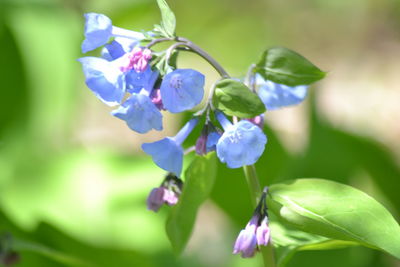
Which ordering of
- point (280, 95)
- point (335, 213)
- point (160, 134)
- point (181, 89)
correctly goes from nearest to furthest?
point (181, 89) < point (335, 213) < point (280, 95) < point (160, 134)

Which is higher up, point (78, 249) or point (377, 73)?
point (78, 249)

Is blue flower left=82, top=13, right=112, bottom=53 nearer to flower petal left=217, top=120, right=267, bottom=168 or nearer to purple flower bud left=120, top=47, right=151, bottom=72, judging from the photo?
purple flower bud left=120, top=47, right=151, bottom=72

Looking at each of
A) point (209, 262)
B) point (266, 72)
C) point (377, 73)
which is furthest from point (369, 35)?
point (266, 72)

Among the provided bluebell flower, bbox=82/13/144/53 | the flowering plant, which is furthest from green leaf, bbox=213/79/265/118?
bluebell flower, bbox=82/13/144/53

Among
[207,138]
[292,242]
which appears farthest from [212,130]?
[292,242]

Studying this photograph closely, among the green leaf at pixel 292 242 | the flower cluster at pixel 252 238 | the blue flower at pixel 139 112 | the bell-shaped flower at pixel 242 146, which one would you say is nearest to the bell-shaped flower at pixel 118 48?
the blue flower at pixel 139 112

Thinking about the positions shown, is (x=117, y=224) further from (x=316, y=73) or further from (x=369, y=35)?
(x=369, y=35)

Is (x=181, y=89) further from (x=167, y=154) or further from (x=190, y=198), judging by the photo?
(x=190, y=198)
